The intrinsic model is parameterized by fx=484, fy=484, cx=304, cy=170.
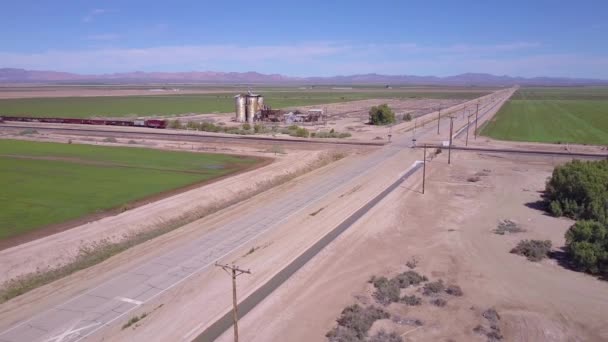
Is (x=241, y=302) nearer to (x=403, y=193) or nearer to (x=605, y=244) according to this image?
(x=605, y=244)

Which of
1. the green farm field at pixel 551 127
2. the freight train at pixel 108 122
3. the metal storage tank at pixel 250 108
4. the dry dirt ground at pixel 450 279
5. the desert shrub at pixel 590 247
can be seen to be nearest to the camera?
the dry dirt ground at pixel 450 279

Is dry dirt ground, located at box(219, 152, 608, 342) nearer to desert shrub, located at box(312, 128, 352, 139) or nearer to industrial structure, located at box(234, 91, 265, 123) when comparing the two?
desert shrub, located at box(312, 128, 352, 139)

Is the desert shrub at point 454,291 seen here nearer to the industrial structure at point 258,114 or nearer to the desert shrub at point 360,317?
the desert shrub at point 360,317

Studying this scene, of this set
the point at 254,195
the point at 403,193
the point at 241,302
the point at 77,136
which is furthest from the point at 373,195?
the point at 77,136

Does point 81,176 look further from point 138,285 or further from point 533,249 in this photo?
point 533,249

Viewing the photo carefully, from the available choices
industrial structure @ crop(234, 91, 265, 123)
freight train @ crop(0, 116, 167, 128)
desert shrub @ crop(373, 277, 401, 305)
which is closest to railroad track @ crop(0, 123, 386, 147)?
freight train @ crop(0, 116, 167, 128)

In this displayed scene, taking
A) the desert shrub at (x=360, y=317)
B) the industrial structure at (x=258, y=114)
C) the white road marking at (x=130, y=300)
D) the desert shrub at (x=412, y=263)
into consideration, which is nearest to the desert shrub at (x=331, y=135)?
the industrial structure at (x=258, y=114)
